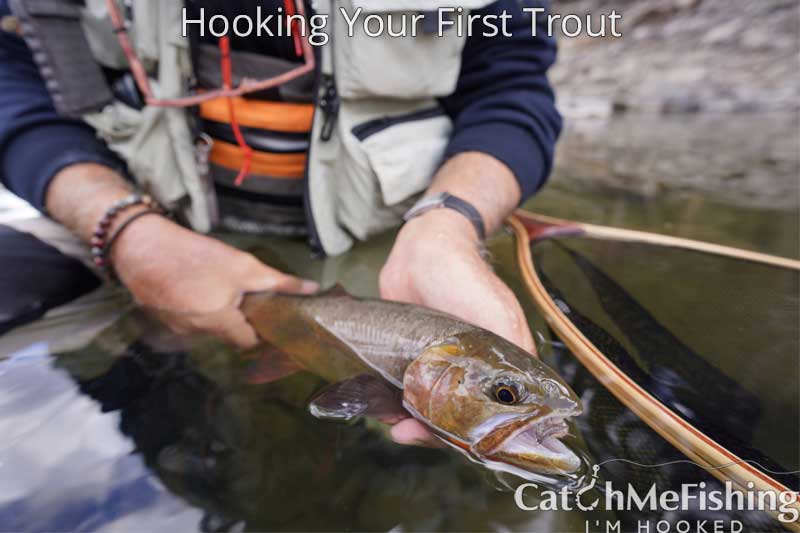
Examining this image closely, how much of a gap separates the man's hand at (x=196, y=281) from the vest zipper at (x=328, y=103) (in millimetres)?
645

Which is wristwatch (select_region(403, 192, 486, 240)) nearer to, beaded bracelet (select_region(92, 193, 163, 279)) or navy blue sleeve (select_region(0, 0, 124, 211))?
beaded bracelet (select_region(92, 193, 163, 279))

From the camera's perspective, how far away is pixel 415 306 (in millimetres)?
1557

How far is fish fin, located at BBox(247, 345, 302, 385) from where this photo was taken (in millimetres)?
1716

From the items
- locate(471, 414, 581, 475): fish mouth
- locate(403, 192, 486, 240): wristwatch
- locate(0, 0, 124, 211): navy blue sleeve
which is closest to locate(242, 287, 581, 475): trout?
locate(471, 414, 581, 475): fish mouth

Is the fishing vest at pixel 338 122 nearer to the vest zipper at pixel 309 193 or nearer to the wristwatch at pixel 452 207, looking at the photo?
the vest zipper at pixel 309 193

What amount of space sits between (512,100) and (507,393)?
5.34 ft

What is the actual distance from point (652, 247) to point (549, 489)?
1599mm

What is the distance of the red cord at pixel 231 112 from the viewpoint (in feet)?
6.59

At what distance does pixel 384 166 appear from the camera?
2.17 m

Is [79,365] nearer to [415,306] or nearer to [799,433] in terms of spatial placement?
[415,306]

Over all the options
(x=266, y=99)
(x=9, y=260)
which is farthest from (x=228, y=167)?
(x=9, y=260)

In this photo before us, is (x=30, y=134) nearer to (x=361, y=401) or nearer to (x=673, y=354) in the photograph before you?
(x=361, y=401)

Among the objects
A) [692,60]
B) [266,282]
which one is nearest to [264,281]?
[266,282]

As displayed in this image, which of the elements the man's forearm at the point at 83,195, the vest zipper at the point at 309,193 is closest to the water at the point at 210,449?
the man's forearm at the point at 83,195
